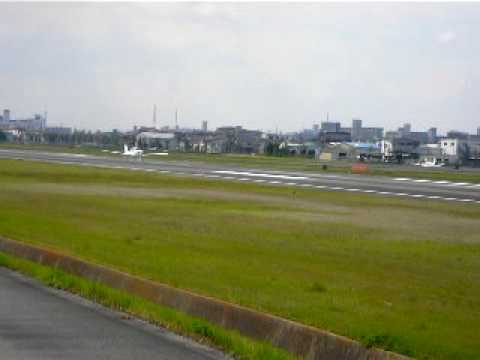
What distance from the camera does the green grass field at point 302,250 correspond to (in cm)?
1237

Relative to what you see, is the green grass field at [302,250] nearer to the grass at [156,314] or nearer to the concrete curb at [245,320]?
the concrete curb at [245,320]

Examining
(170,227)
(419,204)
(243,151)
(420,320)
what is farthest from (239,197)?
(243,151)

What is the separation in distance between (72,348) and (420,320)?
4882 mm

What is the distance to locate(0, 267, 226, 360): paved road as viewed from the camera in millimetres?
10094

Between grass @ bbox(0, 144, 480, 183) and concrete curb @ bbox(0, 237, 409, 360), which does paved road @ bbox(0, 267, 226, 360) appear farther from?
grass @ bbox(0, 144, 480, 183)

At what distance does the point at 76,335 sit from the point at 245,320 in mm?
2222

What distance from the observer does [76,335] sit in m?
11.1

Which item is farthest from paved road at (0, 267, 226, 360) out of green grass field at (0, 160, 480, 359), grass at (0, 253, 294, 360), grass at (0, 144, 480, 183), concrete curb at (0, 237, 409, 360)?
grass at (0, 144, 480, 183)

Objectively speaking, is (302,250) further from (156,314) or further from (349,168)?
(349,168)

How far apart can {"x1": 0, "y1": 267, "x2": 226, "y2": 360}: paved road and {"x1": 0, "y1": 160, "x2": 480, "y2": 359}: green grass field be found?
1.79 metres

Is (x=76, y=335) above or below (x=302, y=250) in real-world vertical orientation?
above

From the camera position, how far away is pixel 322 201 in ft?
134

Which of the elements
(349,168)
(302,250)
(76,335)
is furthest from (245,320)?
(349,168)

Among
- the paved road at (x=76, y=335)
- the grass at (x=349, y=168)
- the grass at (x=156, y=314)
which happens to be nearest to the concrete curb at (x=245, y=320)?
the grass at (x=156, y=314)
